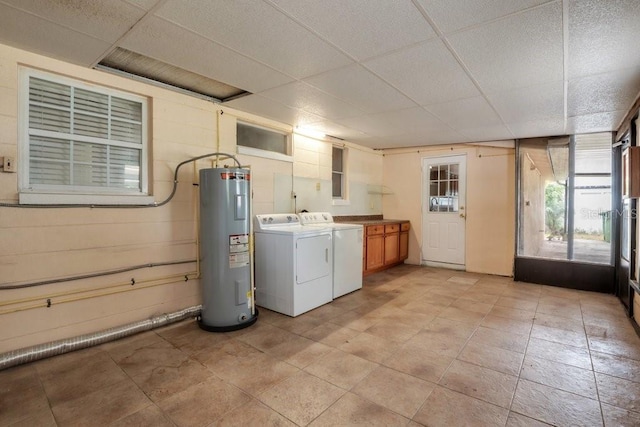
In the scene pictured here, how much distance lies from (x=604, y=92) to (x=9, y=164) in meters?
5.15

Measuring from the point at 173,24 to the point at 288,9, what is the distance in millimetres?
778

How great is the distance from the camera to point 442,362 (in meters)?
2.41

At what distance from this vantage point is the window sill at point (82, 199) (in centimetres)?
237

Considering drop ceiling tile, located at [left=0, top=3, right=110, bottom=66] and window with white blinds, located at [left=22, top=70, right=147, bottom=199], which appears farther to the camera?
window with white blinds, located at [left=22, top=70, right=147, bottom=199]

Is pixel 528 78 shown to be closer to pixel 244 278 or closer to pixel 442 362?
pixel 442 362

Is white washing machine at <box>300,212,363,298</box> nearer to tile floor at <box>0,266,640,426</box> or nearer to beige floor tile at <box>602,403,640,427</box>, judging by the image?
tile floor at <box>0,266,640,426</box>

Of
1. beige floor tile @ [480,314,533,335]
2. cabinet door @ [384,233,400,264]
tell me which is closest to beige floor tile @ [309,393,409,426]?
beige floor tile @ [480,314,533,335]

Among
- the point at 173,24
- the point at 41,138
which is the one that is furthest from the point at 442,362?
the point at 41,138

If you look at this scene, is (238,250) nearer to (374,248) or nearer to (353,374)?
(353,374)

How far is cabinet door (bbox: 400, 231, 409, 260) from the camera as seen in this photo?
20.0ft

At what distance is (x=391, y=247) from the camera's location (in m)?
5.76

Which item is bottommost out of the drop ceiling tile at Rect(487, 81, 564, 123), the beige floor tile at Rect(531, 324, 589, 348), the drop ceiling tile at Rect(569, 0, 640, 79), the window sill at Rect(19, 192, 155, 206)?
the beige floor tile at Rect(531, 324, 589, 348)

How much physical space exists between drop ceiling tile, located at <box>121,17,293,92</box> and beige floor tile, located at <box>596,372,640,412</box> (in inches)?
131

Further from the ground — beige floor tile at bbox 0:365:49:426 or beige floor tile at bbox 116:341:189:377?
beige floor tile at bbox 116:341:189:377
